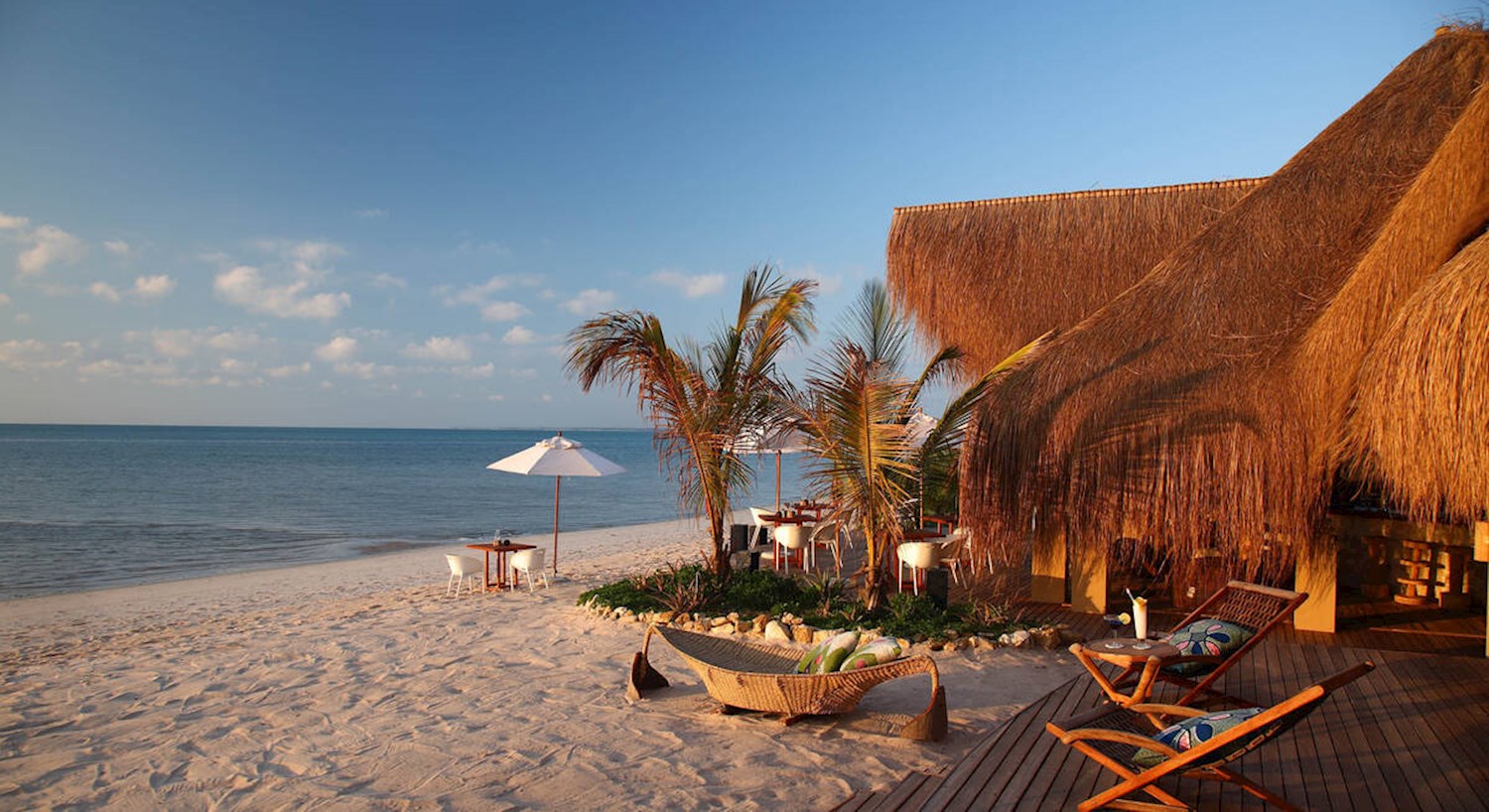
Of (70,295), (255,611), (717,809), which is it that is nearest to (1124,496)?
(717,809)

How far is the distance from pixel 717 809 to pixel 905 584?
4916mm

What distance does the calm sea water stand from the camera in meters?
13.2

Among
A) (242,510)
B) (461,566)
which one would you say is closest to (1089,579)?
(461,566)

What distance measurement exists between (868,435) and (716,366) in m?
1.79

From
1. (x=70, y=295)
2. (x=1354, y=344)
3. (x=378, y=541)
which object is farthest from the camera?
(x=70, y=295)

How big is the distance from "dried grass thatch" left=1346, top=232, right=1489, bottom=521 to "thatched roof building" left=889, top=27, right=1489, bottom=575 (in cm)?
2

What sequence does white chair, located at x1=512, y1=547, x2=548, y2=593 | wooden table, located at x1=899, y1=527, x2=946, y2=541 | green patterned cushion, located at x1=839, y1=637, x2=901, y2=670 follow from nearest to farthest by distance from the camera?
green patterned cushion, located at x1=839, y1=637, x2=901, y2=670, wooden table, located at x1=899, y1=527, x2=946, y2=541, white chair, located at x1=512, y1=547, x2=548, y2=593

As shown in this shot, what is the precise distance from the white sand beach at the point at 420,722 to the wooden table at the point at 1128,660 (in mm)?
746

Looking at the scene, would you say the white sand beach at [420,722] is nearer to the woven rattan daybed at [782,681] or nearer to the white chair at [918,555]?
the woven rattan daybed at [782,681]

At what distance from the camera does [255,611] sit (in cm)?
867

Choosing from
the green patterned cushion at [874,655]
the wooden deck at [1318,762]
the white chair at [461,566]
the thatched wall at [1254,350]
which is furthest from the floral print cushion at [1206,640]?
the white chair at [461,566]

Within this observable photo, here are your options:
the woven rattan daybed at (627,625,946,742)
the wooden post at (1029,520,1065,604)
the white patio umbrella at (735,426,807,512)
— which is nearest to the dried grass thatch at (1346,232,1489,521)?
the wooden post at (1029,520,1065,604)

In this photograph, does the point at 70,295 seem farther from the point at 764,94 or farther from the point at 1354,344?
the point at 1354,344

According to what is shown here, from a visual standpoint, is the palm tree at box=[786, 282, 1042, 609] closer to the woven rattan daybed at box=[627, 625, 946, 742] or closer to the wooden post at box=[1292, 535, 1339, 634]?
the woven rattan daybed at box=[627, 625, 946, 742]
